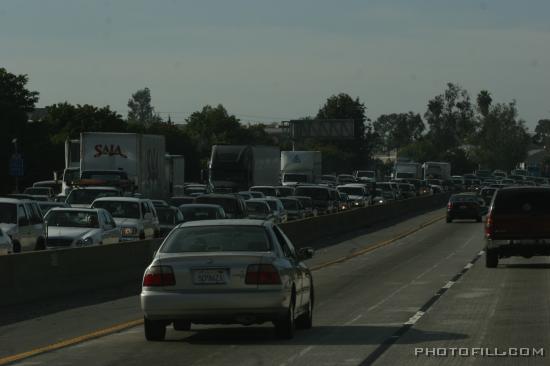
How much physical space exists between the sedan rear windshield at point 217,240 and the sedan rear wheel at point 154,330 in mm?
831

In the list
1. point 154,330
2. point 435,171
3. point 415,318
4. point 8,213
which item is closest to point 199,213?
point 8,213

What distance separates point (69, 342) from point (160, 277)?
1787mm

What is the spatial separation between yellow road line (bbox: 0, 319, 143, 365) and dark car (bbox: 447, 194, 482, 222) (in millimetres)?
47162

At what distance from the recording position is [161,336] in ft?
51.7

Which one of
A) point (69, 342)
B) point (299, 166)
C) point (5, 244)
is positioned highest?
point (299, 166)

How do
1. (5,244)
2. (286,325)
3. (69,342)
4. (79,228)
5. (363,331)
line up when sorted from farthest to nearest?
(79,228)
(5,244)
(363,331)
(69,342)
(286,325)

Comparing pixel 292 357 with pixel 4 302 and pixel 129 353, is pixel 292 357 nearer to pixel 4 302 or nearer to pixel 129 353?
pixel 129 353

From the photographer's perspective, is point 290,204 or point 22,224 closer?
point 22,224

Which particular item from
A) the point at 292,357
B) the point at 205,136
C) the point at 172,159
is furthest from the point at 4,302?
the point at 205,136

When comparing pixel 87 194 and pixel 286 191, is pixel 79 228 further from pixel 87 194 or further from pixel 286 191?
pixel 286 191

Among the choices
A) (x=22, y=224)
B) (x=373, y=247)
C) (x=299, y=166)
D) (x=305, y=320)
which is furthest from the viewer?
(x=299, y=166)

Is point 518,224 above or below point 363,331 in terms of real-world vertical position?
above

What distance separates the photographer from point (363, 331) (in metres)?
16.8

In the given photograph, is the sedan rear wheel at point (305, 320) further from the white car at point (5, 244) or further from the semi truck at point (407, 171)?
the semi truck at point (407, 171)
